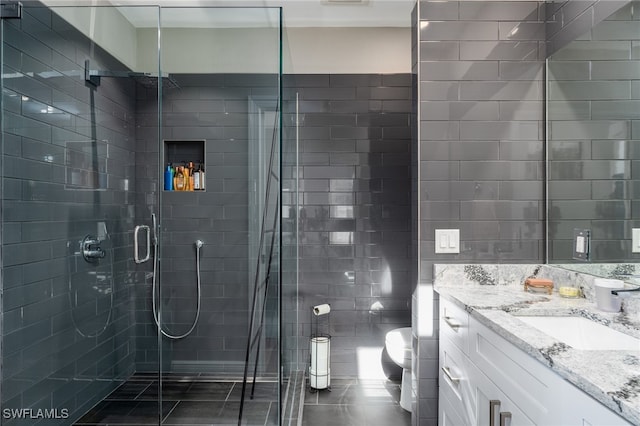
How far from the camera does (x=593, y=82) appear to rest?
1.54 m

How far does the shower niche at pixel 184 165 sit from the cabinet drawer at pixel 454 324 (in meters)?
1.67

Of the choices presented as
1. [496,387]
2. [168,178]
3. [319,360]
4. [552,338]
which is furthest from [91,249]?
[552,338]

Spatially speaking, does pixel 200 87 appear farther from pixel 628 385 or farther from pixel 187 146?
pixel 628 385

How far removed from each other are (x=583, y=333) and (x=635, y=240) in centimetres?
43

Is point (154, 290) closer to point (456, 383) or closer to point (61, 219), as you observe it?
point (61, 219)

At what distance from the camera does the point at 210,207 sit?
2.31 meters

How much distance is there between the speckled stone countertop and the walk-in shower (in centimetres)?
100

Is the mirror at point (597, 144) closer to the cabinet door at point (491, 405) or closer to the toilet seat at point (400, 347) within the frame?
the cabinet door at point (491, 405)

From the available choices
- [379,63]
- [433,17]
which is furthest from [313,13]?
[433,17]

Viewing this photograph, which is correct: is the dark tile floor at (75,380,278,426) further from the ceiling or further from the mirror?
the ceiling

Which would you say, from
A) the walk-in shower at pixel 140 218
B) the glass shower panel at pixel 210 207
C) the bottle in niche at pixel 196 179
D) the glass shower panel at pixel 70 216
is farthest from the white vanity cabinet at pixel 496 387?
the glass shower panel at pixel 70 216

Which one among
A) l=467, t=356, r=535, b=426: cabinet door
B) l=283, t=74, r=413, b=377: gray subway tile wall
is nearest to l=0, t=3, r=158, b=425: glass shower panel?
l=283, t=74, r=413, b=377: gray subway tile wall

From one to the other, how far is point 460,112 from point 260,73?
3.93 feet

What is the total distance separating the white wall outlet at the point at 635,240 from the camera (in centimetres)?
130
